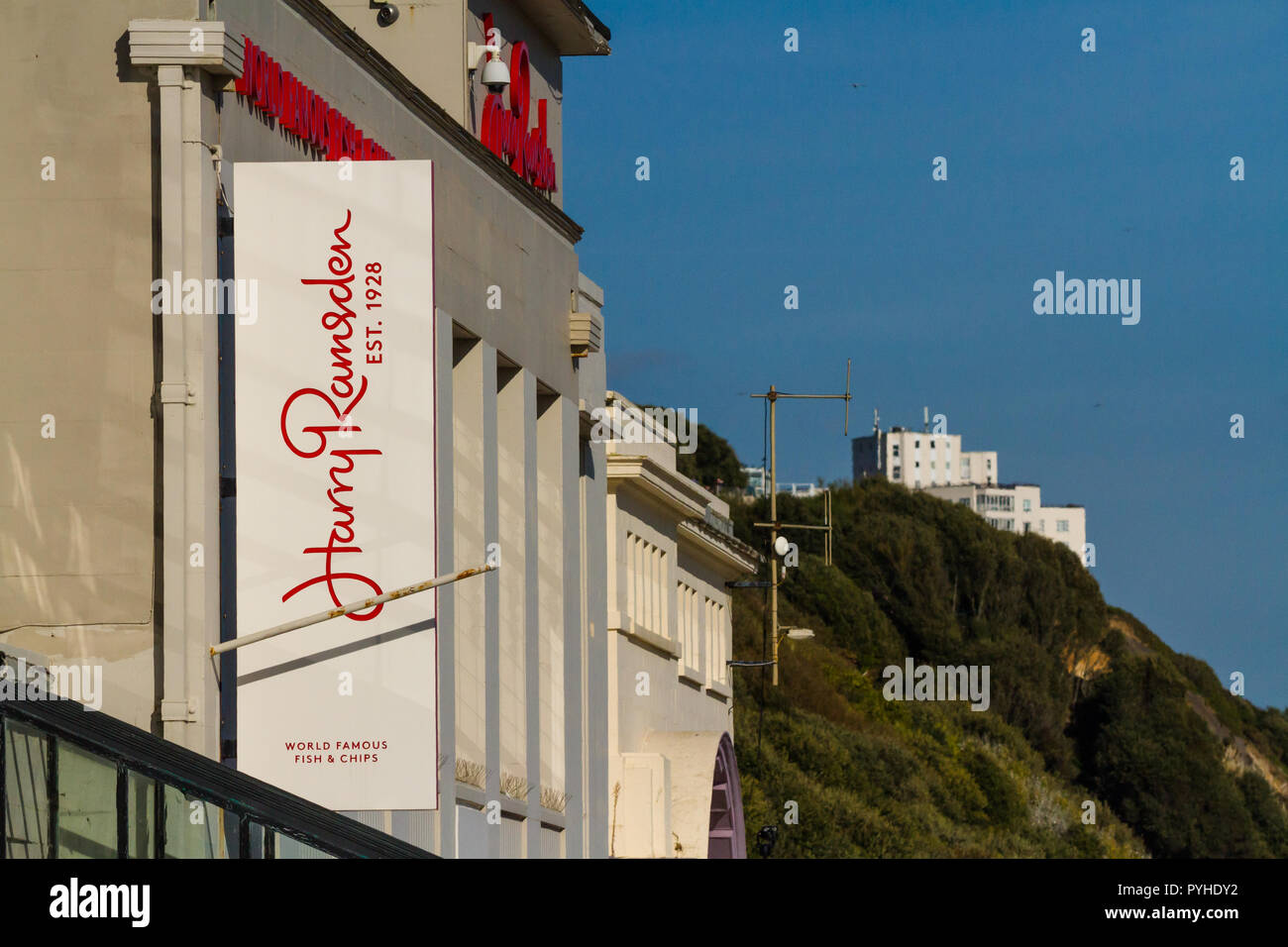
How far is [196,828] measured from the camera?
1415 cm

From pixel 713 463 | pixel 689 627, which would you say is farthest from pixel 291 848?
pixel 713 463

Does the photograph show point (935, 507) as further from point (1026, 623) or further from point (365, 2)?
point (365, 2)

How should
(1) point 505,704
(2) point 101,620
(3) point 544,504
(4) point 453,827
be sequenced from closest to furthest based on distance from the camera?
(2) point 101,620 → (4) point 453,827 → (1) point 505,704 → (3) point 544,504

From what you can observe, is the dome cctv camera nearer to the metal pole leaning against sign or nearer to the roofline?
the roofline

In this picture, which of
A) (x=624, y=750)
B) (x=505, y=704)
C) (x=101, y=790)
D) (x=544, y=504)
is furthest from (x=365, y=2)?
(x=101, y=790)

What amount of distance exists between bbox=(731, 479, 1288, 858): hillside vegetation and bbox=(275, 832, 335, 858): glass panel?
45429mm

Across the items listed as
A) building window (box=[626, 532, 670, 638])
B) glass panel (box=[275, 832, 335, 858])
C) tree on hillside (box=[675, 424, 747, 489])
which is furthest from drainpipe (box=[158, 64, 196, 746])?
tree on hillside (box=[675, 424, 747, 489])

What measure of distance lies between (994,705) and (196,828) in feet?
269

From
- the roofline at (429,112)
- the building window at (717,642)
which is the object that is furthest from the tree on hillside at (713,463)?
the roofline at (429,112)

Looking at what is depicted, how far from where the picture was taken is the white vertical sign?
18672mm

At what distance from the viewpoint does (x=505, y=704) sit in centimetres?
2738

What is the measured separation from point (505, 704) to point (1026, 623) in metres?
80.8

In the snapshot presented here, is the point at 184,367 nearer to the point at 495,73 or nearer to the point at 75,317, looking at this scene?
the point at 75,317
